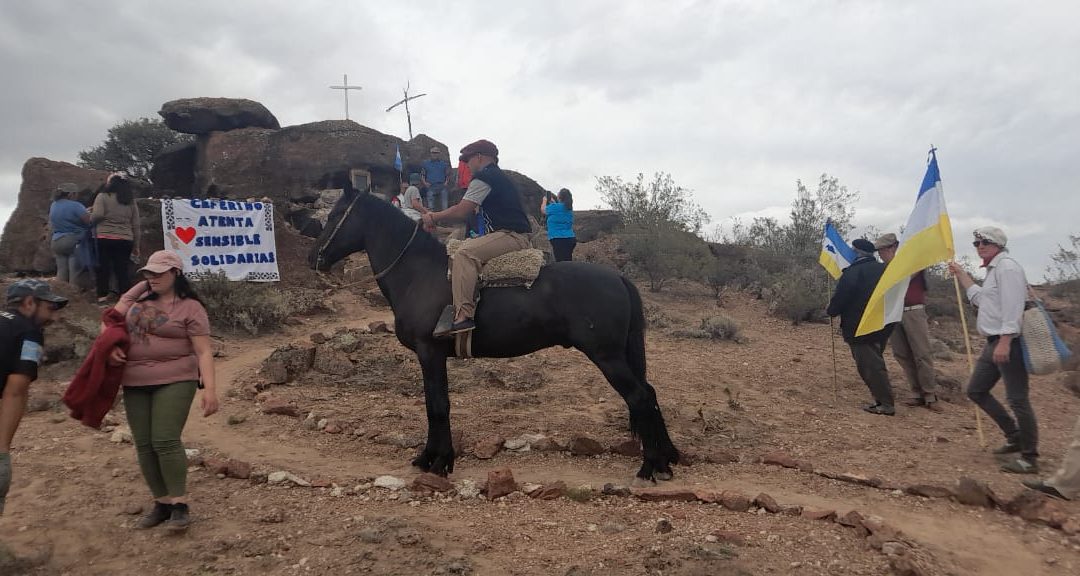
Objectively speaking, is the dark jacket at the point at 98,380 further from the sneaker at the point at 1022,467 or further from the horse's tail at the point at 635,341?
the sneaker at the point at 1022,467

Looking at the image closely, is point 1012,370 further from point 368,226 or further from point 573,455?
point 368,226

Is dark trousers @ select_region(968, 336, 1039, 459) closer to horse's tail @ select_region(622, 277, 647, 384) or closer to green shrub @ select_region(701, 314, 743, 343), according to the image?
horse's tail @ select_region(622, 277, 647, 384)

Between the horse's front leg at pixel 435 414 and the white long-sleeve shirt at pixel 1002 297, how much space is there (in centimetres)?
472

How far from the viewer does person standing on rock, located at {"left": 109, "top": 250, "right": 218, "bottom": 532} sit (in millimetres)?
3598

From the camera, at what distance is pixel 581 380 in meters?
7.90

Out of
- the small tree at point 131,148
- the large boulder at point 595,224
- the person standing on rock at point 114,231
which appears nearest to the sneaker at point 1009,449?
the person standing on rock at point 114,231

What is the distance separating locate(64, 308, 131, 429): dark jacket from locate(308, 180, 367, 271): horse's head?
2.05 m

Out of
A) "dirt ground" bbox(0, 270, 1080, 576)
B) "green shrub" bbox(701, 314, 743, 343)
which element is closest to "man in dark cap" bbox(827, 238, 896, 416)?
"dirt ground" bbox(0, 270, 1080, 576)

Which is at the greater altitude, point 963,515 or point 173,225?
point 173,225

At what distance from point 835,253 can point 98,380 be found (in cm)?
901

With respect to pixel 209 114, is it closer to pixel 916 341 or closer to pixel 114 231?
pixel 114 231

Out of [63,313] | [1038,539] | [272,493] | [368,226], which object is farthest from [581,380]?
[63,313]

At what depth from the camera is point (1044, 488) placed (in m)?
4.54

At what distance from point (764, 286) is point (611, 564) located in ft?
46.2
